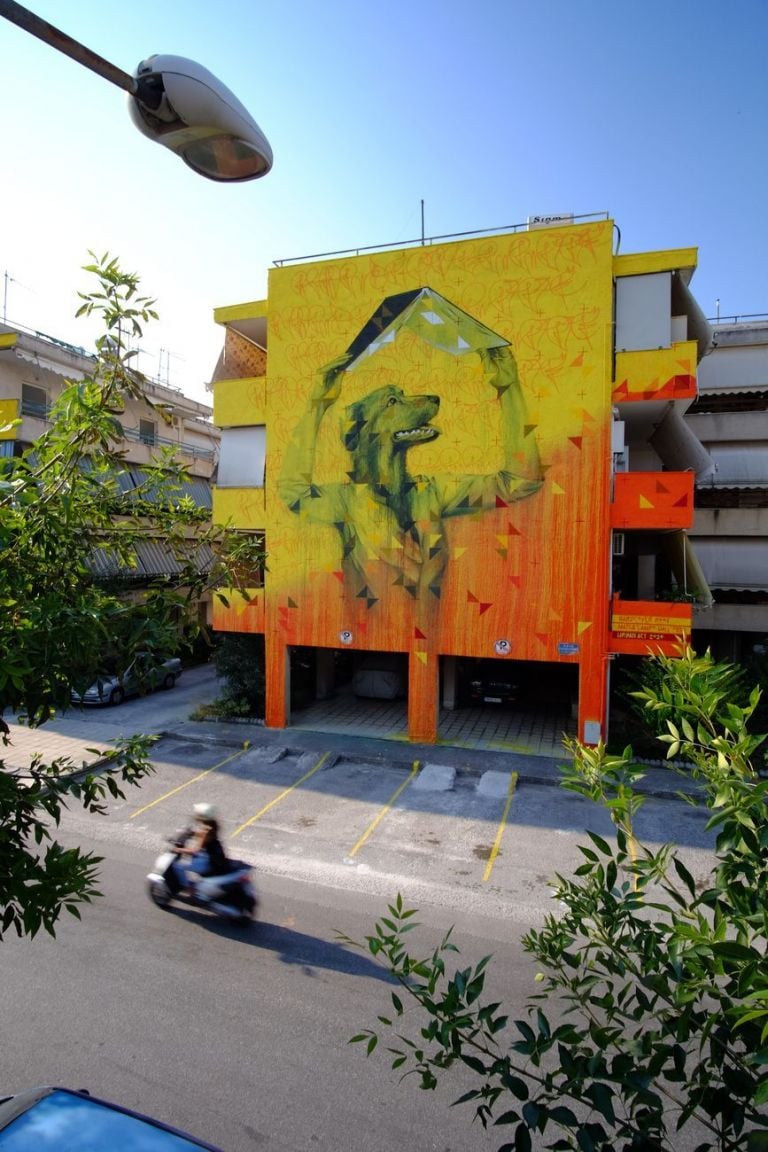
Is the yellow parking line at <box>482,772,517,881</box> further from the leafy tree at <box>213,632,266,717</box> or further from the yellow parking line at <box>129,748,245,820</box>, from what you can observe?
the leafy tree at <box>213,632,266,717</box>

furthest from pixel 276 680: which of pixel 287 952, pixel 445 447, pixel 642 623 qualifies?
pixel 287 952

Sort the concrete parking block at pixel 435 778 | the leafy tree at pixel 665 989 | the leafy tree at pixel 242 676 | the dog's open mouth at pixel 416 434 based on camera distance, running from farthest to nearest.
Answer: the leafy tree at pixel 242 676, the dog's open mouth at pixel 416 434, the concrete parking block at pixel 435 778, the leafy tree at pixel 665 989

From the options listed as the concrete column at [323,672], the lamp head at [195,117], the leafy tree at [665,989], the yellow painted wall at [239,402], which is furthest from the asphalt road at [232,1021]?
the yellow painted wall at [239,402]

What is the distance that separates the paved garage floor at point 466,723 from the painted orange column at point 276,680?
22.1 inches

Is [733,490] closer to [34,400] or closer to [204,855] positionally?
[204,855]

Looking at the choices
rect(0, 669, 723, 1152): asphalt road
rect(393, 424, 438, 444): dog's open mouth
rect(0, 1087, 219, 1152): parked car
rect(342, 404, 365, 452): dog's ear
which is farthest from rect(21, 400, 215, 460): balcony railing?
rect(0, 1087, 219, 1152): parked car

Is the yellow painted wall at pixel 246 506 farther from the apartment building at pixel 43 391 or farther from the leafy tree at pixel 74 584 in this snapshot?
the leafy tree at pixel 74 584

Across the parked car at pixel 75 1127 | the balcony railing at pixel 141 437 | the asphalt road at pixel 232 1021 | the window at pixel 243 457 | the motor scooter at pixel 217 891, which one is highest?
the balcony railing at pixel 141 437

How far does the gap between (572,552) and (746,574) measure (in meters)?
7.19

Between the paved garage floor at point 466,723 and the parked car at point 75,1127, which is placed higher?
the parked car at point 75,1127

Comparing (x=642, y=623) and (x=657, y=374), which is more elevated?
(x=657, y=374)

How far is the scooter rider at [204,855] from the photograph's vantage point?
8188 mm

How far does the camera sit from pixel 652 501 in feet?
Result: 45.8

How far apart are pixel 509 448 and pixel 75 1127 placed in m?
13.4
